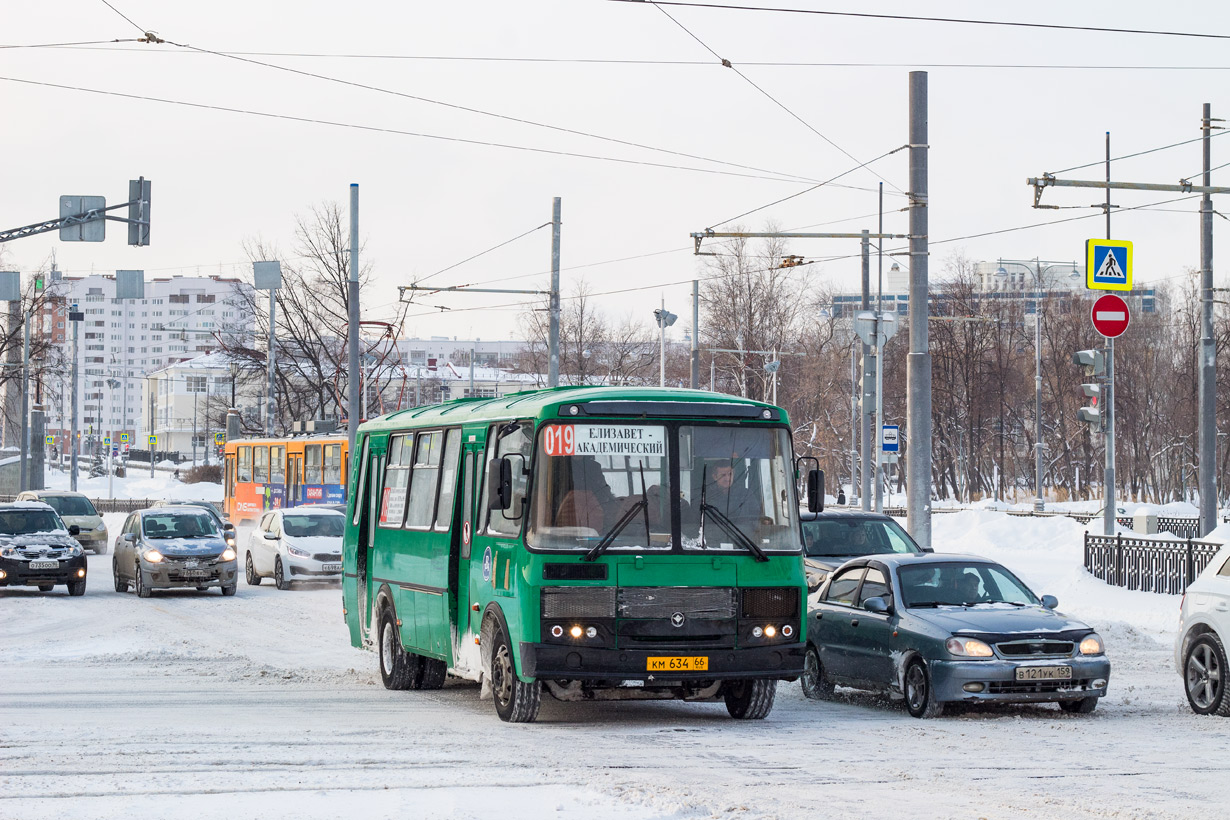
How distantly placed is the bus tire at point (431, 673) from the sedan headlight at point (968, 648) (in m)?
4.80

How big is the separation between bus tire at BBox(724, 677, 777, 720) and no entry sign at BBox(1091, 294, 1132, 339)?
15724 mm

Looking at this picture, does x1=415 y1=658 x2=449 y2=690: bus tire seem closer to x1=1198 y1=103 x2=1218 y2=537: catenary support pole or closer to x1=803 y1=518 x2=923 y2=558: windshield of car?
x1=803 y1=518 x2=923 y2=558: windshield of car

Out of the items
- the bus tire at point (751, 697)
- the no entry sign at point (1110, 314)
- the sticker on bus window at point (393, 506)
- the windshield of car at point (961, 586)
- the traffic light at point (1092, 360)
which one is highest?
the no entry sign at point (1110, 314)

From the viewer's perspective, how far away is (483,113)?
27484 mm

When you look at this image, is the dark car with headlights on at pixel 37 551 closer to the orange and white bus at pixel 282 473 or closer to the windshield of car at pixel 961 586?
the orange and white bus at pixel 282 473

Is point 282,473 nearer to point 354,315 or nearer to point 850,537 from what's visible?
point 354,315

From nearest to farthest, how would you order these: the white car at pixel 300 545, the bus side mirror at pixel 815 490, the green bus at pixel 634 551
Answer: the green bus at pixel 634 551, the bus side mirror at pixel 815 490, the white car at pixel 300 545

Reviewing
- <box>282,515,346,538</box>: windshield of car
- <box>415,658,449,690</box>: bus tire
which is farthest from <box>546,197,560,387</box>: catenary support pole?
<box>415,658,449,690</box>: bus tire

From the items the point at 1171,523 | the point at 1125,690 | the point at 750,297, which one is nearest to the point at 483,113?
the point at 1125,690

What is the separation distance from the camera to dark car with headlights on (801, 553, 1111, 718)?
42.6 feet

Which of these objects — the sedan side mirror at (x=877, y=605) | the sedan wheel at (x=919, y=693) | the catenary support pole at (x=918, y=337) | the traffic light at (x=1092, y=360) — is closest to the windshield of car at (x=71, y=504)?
the traffic light at (x=1092, y=360)

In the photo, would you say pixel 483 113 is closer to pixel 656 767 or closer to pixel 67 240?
pixel 67 240

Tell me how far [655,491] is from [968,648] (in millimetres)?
2894

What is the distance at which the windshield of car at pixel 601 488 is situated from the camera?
1215cm
